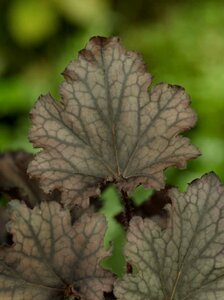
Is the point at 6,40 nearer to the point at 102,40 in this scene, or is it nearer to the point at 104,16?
the point at 104,16

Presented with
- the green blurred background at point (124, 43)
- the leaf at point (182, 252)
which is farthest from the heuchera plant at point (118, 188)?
the green blurred background at point (124, 43)

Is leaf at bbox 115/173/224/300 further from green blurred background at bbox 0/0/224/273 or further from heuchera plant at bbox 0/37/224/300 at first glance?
green blurred background at bbox 0/0/224/273

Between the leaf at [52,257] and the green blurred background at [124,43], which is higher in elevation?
the green blurred background at [124,43]

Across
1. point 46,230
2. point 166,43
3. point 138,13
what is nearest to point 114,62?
point 46,230

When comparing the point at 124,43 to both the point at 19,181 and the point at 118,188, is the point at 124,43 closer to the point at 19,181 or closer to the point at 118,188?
the point at 19,181

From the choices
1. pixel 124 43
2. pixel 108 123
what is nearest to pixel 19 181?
pixel 108 123

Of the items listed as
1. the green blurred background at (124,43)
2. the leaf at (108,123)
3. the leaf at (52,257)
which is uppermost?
the green blurred background at (124,43)

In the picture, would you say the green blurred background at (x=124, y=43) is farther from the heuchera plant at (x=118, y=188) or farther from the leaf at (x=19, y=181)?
the heuchera plant at (x=118, y=188)

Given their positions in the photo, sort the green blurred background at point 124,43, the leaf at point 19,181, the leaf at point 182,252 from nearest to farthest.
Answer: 1. the leaf at point 182,252
2. the leaf at point 19,181
3. the green blurred background at point 124,43
